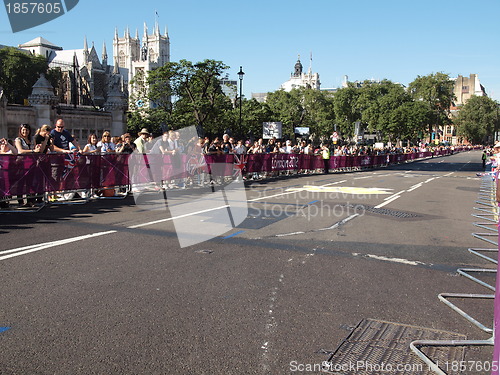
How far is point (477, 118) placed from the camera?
486ft

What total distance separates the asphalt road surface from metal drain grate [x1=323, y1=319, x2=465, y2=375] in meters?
0.13

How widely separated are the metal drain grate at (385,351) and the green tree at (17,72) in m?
85.6

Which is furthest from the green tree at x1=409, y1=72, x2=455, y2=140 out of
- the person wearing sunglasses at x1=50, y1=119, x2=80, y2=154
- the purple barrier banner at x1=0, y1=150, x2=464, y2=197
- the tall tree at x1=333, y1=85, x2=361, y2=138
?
the person wearing sunglasses at x1=50, y1=119, x2=80, y2=154

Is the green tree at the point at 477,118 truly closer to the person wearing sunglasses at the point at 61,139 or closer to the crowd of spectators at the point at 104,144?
the crowd of spectators at the point at 104,144

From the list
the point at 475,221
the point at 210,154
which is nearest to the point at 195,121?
the point at 210,154

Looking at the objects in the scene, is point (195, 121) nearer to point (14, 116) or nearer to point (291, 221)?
point (14, 116)

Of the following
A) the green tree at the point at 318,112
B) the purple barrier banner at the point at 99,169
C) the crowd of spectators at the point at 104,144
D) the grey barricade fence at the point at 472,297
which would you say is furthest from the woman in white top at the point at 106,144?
the green tree at the point at 318,112

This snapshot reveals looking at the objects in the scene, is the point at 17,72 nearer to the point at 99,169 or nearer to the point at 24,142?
the point at 99,169

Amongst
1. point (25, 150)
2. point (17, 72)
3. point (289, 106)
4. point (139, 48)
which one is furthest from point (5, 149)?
point (139, 48)

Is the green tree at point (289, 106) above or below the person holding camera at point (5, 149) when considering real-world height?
above

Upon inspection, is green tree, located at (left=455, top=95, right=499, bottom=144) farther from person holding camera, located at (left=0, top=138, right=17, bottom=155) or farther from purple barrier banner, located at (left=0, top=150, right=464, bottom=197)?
person holding camera, located at (left=0, top=138, right=17, bottom=155)

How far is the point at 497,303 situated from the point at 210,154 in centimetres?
1620

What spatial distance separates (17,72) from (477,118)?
440 feet

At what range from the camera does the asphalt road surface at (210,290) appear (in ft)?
11.3
